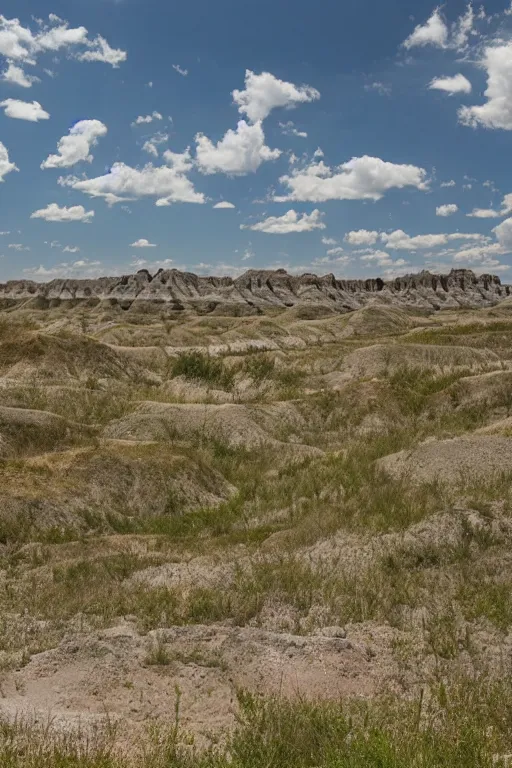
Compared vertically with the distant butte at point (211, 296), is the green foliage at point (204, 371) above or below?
below

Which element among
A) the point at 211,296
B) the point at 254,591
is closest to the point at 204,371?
the point at 254,591

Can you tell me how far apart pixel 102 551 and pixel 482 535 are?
8398 mm

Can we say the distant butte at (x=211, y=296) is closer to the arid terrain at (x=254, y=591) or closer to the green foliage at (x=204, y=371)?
the green foliage at (x=204, y=371)

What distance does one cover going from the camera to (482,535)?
1177cm

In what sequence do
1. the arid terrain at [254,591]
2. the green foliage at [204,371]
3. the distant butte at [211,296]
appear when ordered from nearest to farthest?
the arid terrain at [254,591] → the green foliage at [204,371] → the distant butte at [211,296]

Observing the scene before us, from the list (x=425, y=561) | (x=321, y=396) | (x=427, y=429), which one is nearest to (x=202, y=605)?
(x=425, y=561)

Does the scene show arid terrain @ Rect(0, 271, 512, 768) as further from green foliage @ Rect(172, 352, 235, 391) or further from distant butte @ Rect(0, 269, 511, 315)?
distant butte @ Rect(0, 269, 511, 315)

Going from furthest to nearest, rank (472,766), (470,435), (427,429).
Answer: (427,429), (470,435), (472,766)

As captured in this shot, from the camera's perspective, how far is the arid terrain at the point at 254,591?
5.27m

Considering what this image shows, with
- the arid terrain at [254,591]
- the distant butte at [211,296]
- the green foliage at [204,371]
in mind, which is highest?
the distant butte at [211,296]

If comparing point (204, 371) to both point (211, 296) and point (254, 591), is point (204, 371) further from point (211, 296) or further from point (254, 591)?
point (211, 296)

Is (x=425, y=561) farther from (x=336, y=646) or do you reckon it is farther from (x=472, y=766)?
(x=472, y=766)

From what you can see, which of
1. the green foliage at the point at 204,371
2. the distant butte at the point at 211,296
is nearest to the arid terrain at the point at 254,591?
the green foliage at the point at 204,371

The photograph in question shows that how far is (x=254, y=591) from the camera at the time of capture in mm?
9625
